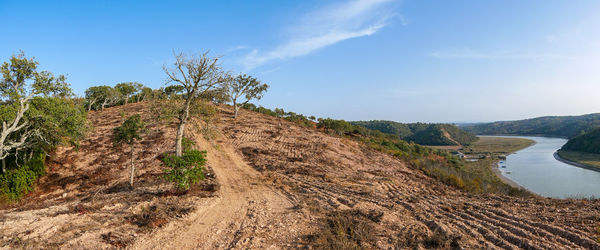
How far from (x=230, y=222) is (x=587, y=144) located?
312 ft

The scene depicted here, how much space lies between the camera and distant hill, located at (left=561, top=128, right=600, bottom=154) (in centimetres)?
6108

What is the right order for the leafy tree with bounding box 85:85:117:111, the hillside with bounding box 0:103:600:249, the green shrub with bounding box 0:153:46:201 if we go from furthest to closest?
1. the leafy tree with bounding box 85:85:117:111
2. the green shrub with bounding box 0:153:46:201
3. the hillside with bounding box 0:103:600:249

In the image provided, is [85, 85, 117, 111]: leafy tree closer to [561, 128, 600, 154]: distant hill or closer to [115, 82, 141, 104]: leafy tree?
[115, 82, 141, 104]: leafy tree

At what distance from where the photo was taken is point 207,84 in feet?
36.7

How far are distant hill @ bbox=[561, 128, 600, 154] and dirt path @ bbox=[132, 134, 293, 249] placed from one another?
88291 mm

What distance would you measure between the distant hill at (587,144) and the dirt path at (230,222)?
8829cm

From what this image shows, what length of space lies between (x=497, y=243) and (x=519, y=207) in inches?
154

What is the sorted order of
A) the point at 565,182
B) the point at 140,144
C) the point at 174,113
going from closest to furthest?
1. the point at 174,113
2. the point at 140,144
3. the point at 565,182

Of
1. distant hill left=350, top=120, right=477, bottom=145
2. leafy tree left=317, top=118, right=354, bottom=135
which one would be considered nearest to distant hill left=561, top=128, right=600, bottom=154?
distant hill left=350, top=120, right=477, bottom=145

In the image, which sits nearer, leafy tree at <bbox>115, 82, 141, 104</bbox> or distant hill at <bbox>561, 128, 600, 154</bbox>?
leafy tree at <bbox>115, 82, 141, 104</bbox>

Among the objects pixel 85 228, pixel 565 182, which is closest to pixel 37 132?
pixel 85 228

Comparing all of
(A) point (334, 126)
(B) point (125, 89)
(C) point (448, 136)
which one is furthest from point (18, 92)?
(C) point (448, 136)

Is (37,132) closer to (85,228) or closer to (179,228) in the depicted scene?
(85,228)

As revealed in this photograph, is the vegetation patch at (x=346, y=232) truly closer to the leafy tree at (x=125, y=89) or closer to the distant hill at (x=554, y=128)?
the leafy tree at (x=125, y=89)
